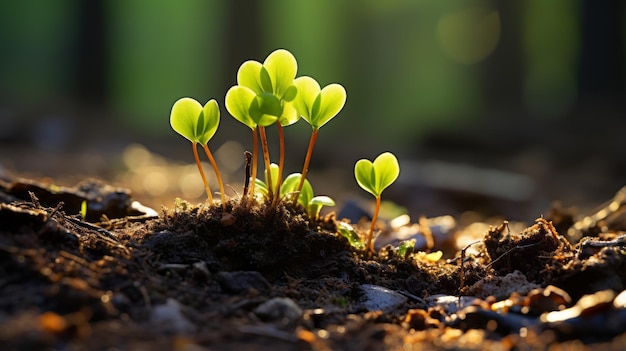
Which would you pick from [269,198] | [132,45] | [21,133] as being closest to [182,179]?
[21,133]

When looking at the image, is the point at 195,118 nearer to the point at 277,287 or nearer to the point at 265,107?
the point at 265,107

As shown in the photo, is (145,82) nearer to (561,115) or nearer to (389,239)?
(561,115)

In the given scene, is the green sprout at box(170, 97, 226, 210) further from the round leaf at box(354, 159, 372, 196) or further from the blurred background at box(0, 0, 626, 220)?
the blurred background at box(0, 0, 626, 220)

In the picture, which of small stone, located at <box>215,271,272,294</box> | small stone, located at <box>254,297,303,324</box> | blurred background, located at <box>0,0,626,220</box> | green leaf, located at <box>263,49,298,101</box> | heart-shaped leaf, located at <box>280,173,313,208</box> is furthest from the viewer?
blurred background, located at <box>0,0,626,220</box>

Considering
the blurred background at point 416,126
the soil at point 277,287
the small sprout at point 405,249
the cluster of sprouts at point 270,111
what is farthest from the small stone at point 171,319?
the blurred background at point 416,126

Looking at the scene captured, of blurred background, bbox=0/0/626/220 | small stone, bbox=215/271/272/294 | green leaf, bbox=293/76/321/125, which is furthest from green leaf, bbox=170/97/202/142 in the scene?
blurred background, bbox=0/0/626/220

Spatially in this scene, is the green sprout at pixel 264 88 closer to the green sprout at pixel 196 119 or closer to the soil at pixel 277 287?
the green sprout at pixel 196 119
